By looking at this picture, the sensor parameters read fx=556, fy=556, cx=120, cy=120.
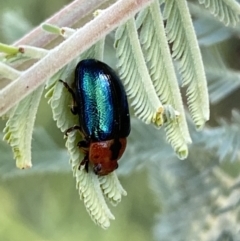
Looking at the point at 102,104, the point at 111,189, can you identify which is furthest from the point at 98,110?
the point at 111,189

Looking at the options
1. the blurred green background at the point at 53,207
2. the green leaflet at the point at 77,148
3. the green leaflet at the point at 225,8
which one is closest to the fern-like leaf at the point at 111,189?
the green leaflet at the point at 77,148

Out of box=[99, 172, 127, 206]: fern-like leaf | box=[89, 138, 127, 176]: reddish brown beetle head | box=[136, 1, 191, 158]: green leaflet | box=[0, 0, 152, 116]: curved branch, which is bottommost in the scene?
box=[89, 138, 127, 176]: reddish brown beetle head

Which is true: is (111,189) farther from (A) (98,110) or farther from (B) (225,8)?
(B) (225,8)

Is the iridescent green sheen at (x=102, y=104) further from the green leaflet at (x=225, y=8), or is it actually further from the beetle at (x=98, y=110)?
the green leaflet at (x=225, y=8)

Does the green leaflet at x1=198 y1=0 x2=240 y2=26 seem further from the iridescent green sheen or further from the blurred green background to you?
the blurred green background

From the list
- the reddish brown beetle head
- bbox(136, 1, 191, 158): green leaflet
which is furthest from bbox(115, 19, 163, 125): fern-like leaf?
the reddish brown beetle head
